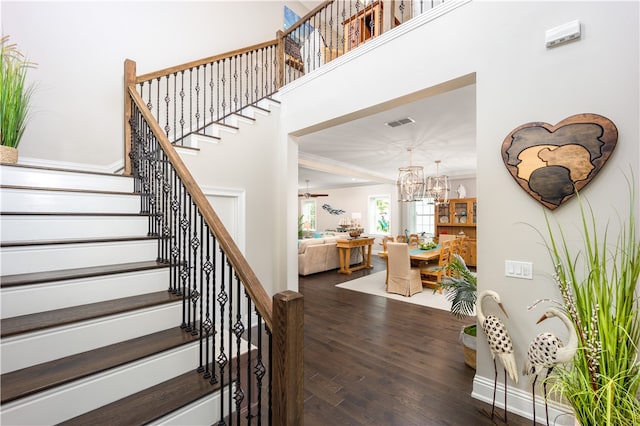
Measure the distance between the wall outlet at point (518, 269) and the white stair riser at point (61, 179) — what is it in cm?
329

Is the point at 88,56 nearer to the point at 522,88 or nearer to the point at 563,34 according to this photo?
the point at 522,88

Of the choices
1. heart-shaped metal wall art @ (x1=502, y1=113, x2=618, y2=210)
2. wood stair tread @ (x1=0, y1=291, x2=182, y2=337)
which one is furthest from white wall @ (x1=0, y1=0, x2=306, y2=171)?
heart-shaped metal wall art @ (x1=502, y1=113, x2=618, y2=210)

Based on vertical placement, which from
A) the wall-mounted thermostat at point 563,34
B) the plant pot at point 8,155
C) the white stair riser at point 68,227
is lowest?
the white stair riser at point 68,227

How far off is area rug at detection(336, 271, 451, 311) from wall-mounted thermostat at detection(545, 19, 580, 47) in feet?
11.1

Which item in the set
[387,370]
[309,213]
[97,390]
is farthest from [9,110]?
[309,213]

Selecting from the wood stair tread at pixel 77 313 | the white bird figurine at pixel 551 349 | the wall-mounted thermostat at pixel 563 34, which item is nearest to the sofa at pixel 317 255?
the wood stair tread at pixel 77 313

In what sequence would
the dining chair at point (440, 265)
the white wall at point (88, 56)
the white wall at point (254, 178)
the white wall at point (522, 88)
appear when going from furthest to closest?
the dining chair at point (440, 265)
the white wall at point (254, 178)
the white wall at point (88, 56)
the white wall at point (522, 88)

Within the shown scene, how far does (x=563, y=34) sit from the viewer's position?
68.6 inches

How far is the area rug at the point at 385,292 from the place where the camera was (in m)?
4.29

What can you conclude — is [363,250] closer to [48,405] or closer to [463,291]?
[463,291]

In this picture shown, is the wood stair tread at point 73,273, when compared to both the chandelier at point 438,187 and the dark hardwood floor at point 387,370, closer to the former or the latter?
the dark hardwood floor at point 387,370

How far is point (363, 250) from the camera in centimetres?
737

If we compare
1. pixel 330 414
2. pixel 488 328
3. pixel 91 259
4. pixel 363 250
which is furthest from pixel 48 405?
pixel 363 250

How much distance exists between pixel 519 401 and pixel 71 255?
3220 mm
